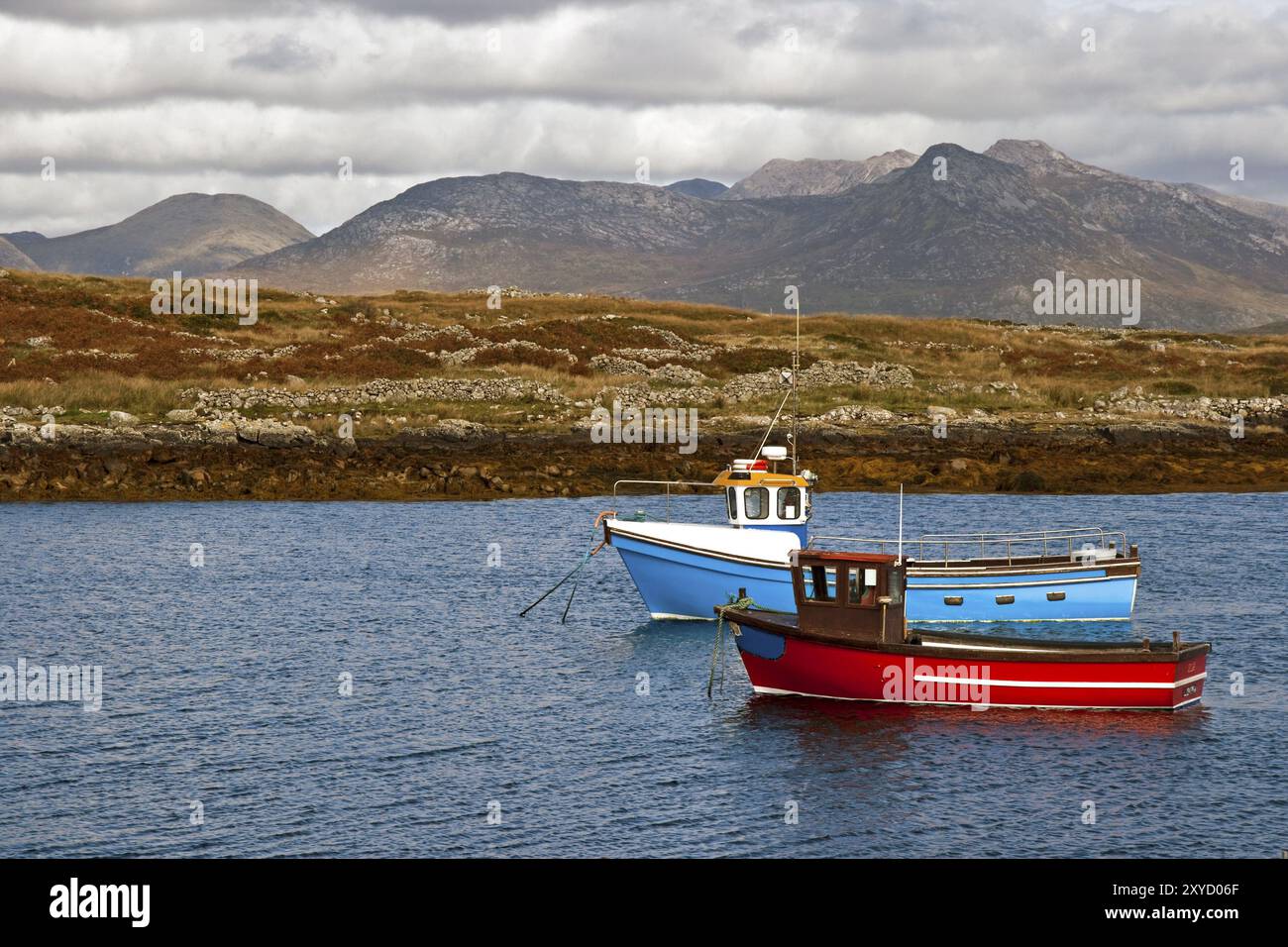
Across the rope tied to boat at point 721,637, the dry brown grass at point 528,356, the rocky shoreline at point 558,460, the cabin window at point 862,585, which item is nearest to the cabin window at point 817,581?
the cabin window at point 862,585

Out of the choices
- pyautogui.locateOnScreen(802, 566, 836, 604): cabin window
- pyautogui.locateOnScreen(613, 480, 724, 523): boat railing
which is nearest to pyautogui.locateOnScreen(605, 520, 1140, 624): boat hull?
pyautogui.locateOnScreen(613, 480, 724, 523): boat railing

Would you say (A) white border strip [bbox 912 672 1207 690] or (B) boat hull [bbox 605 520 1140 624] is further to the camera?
(B) boat hull [bbox 605 520 1140 624]

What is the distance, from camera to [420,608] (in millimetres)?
50062

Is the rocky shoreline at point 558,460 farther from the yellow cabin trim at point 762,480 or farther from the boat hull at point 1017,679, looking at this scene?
the boat hull at point 1017,679

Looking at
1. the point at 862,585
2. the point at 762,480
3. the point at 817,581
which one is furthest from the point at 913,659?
the point at 762,480

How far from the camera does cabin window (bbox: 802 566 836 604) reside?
36781 millimetres

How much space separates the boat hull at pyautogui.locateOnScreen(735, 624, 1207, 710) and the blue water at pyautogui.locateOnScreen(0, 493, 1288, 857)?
23.1 inches

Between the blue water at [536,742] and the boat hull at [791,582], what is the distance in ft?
3.80

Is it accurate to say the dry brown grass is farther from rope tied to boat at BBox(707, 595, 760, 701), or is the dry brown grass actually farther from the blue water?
rope tied to boat at BBox(707, 595, 760, 701)

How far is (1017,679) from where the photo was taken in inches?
1389
